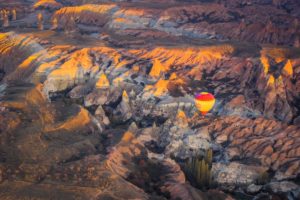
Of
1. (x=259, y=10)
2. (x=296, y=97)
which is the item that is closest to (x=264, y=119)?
(x=296, y=97)

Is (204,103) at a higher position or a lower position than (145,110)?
higher

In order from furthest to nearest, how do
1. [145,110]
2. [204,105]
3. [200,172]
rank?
[145,110] < [204,105] < [200,172]

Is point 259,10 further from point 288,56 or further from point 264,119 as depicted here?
point 264,119

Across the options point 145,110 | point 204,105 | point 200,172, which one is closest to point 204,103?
point 204,105

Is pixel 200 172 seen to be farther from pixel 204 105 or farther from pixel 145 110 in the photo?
pixel 145 110

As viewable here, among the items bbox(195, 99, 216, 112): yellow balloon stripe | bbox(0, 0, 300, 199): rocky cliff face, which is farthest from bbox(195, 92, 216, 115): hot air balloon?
bbox(0, 0, 300, 199): rocky cliff face

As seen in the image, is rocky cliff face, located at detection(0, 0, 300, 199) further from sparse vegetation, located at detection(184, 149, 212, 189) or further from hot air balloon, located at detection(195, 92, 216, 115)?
hot air balloon, located at detection(195, 92, 216, 115)

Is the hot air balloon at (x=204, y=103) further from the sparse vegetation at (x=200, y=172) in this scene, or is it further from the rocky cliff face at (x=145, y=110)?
the sparse vegetation at (x=200, y=172)
